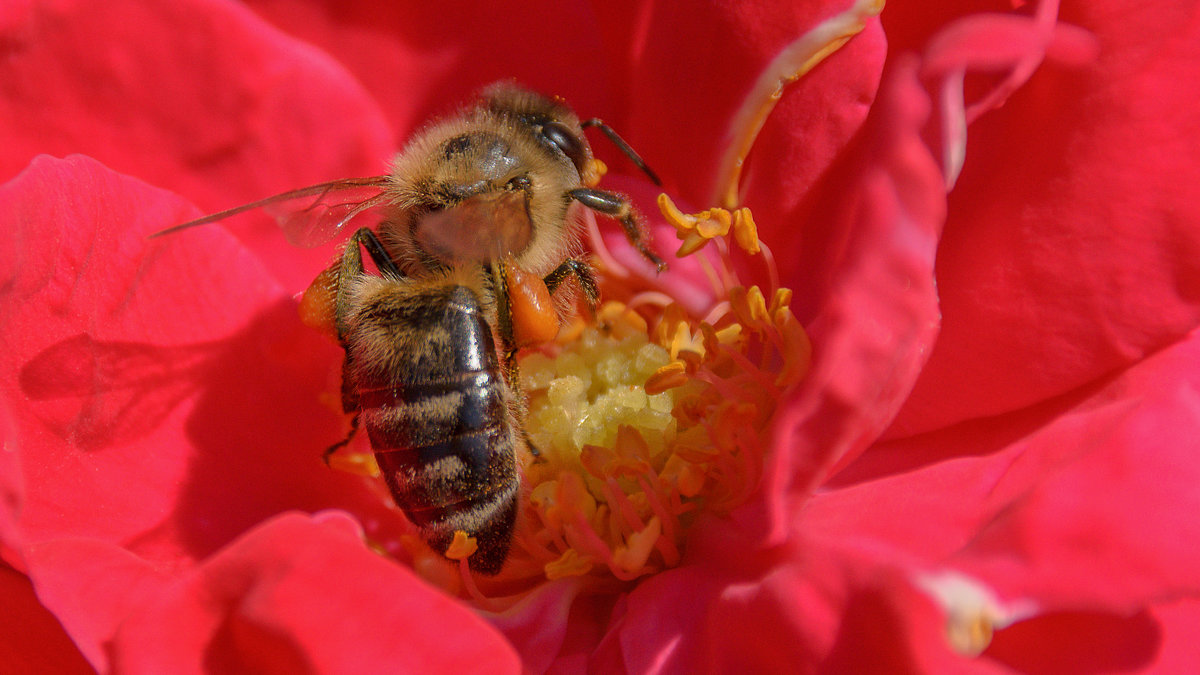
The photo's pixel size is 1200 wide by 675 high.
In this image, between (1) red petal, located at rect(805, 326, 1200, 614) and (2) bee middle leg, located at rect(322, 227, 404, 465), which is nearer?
(1) red petal, located at rect(805, 326, 1200, 614)

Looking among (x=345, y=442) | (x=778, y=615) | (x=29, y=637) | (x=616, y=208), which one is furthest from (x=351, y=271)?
(x=778, y=615)

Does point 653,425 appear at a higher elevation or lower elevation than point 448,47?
lower

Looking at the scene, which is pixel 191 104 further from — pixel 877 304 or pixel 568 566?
pixel 877 304

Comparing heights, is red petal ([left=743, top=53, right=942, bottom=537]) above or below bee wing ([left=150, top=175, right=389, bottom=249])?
below

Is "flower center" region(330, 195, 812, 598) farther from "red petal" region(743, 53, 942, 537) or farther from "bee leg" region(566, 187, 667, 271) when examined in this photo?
"red petal" region(743, 53, 942, 537)

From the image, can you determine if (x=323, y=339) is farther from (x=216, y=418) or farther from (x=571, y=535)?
(x=571, y=535)

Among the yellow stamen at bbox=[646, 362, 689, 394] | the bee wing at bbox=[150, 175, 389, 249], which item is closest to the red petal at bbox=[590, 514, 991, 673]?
the yellow stamen at bbox=[646, 362, 689, 394]

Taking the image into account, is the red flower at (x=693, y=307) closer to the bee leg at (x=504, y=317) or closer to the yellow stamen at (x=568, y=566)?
the yellow stamen at (x=568, y=566)

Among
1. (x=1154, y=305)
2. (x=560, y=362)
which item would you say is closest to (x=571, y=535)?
(x=560, y=362)
